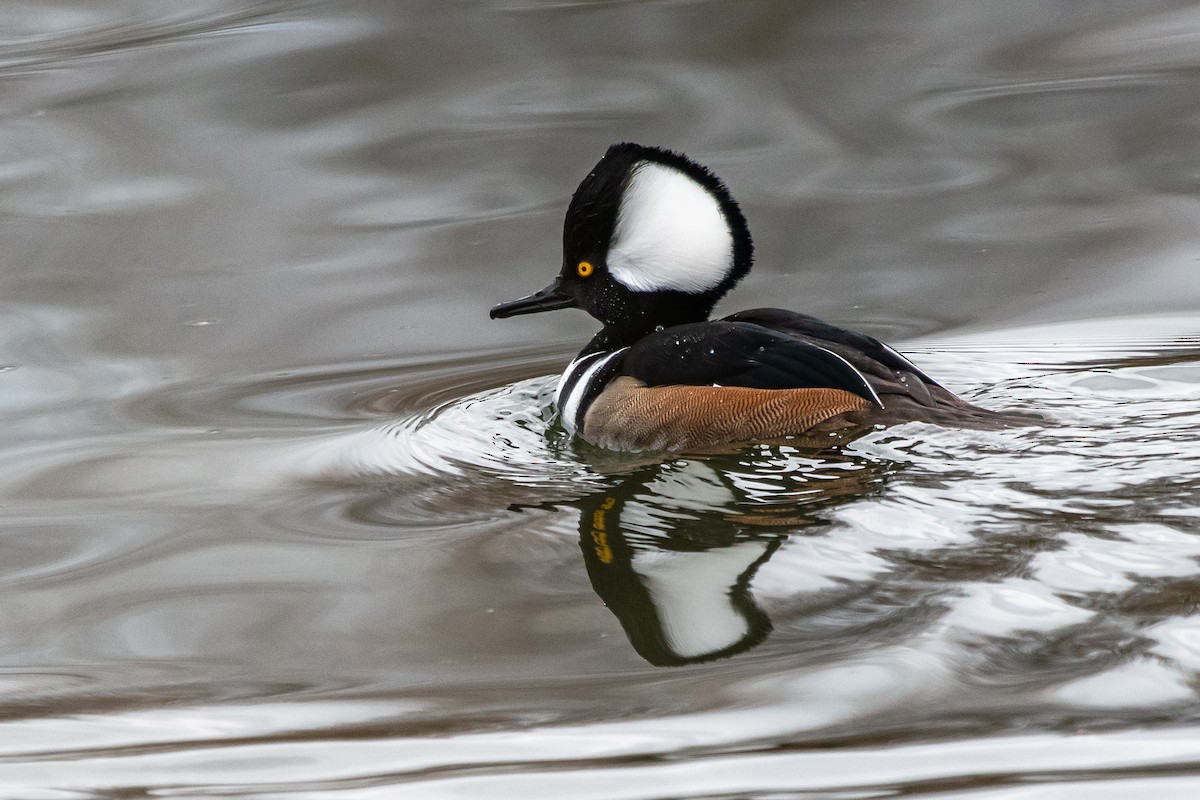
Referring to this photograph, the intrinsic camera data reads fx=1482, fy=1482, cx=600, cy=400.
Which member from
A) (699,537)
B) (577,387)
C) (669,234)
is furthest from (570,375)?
(699,537)

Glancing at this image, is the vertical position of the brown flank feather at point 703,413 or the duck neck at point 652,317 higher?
the duck neck at point 652,317

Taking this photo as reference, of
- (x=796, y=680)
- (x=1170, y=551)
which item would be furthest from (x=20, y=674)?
(x=1170, y=551)

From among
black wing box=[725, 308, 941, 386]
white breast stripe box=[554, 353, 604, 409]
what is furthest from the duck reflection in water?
white breast stripe box=[554, 353, 604, 409]

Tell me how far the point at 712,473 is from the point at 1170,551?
1575 millimetres

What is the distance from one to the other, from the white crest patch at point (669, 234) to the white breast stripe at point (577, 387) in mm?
328

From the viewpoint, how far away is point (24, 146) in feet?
28.9

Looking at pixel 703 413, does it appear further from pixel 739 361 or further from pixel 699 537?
pixel 699 537

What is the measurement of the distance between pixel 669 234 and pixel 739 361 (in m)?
0.67

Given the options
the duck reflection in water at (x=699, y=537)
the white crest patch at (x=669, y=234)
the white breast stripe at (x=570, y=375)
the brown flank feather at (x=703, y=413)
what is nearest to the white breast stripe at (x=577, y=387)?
the white breast stripe at (x=570, y=375)

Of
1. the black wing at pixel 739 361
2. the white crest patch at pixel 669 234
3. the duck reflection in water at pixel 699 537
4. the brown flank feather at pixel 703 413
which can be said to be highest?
the white crest patch at pixel 669 234

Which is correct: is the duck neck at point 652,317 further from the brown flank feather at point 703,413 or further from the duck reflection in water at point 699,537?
the duck reflection in water at point 699,537

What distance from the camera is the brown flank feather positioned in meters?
4.88

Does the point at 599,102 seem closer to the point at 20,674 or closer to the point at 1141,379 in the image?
the point at 1141,379

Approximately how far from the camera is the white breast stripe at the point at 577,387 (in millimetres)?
5449
